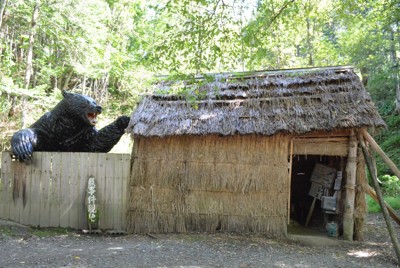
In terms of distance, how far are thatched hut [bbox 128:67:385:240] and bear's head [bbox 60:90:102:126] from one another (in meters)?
1.04

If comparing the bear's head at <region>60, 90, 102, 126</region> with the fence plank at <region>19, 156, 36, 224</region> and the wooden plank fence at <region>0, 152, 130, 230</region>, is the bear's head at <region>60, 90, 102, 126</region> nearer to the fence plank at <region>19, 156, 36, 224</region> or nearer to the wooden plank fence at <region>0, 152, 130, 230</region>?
the wooden plank fence at <region>0, 152, 130, 230</region>

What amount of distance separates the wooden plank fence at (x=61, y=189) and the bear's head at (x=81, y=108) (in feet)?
3.38

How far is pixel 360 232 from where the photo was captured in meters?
7.22

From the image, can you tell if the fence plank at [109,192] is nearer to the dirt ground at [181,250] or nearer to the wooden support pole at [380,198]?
the dirt ground at [181,250]

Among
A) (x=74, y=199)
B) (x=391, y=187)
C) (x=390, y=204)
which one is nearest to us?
(x=74, y=199)

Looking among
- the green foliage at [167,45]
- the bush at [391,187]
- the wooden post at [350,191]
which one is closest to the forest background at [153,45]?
the green foliage at [167,45]

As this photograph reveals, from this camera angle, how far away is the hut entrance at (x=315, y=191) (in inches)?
317

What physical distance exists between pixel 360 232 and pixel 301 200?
3281 mm

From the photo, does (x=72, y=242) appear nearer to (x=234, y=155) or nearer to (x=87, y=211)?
(x=87, y=211)

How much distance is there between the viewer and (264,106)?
7.75 m

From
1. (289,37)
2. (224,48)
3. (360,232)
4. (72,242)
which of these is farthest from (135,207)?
(289,37)

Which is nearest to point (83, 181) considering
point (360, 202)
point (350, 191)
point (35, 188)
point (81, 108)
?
point (35, 188)

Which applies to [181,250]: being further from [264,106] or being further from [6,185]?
[6,185]

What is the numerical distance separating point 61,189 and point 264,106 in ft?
15.6
